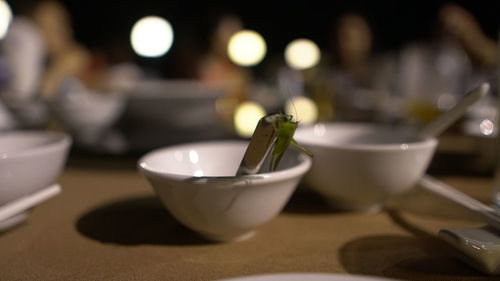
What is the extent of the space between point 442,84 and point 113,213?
1.63 m

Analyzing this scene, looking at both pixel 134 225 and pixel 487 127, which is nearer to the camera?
pixel 134 225

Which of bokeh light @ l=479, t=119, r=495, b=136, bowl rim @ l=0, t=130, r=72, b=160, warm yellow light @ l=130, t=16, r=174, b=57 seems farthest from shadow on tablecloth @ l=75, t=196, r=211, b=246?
warm yellow light @ l=130, t=16, r=174, b=57

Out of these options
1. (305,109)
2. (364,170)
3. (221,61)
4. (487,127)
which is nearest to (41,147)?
(364,170)

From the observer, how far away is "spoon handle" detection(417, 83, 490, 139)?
527 mm

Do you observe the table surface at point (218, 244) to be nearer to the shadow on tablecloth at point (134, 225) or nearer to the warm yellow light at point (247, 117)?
the shadow on tablecloth at point (134, 225)

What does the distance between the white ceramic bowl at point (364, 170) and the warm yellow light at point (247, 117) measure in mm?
398

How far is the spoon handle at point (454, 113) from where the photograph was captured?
527mm

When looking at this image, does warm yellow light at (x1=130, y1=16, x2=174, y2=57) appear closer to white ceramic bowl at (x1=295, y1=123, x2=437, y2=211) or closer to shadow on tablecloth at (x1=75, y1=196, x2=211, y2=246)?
shadow on tablecloth at (x1=75, y1=196, x2=211, y2=246)

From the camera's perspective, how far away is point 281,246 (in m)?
0.50

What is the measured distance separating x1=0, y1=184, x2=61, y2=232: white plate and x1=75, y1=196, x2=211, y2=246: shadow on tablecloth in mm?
64

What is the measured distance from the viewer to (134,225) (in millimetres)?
570

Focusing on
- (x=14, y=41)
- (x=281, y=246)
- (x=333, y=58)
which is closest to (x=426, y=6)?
(x=333, y=58)

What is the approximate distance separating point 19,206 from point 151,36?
4.52 metres

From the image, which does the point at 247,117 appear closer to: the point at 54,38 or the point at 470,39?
the point at 470,39
